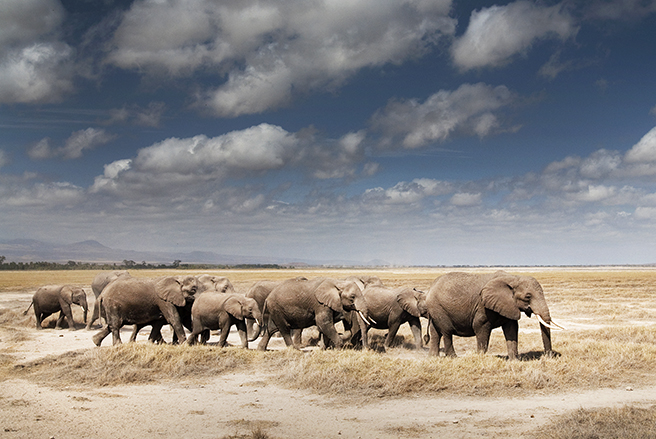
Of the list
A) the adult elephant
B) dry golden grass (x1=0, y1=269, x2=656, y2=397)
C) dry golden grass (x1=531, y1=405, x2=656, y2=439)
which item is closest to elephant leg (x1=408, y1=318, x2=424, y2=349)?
dry golden grass (x1=0, y1=269, x2=656, y2=397)

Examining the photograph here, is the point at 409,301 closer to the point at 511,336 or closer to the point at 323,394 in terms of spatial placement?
the point at 511,336

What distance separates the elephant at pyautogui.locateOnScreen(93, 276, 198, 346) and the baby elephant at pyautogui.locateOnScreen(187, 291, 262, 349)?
55 cm

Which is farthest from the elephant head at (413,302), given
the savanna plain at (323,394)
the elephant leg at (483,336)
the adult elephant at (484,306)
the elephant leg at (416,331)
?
the elephant leg at (483,336)

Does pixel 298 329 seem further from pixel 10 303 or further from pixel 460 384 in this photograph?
pixel 10 303

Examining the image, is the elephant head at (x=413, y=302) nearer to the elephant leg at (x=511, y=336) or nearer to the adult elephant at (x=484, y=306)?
the adult elephant at (x=484, y=306)

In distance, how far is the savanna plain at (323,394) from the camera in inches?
352

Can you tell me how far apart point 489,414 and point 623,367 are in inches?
236

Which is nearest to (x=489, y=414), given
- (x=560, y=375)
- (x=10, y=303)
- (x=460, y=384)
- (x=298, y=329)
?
(x=460, y=384)

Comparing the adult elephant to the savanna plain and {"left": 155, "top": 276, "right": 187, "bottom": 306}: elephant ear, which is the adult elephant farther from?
{"left": 155, "top": 276, "right": 187, "bottom": 306}: elephant ear

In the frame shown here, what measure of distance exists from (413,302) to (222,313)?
6355 millimetres

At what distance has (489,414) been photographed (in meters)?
9.80

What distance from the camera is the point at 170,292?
17062 millimetres

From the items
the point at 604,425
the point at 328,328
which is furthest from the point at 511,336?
the point at 328,328

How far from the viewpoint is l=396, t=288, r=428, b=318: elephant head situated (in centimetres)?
1734
